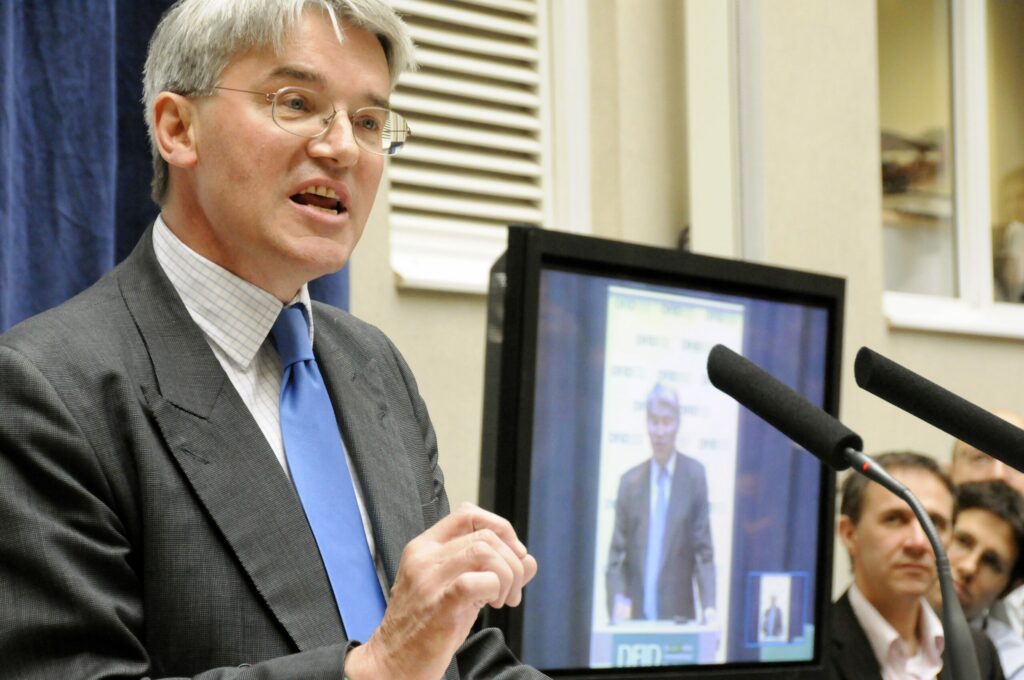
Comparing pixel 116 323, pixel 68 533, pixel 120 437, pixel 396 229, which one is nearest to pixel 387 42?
pixel 116 323

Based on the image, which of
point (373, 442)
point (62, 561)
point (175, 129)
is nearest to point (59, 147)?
point (175, 129)

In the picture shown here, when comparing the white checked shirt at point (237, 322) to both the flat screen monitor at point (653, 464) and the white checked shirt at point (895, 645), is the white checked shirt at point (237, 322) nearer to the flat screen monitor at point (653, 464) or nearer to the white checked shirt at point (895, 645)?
the flat screen monitor at point (653, 464)

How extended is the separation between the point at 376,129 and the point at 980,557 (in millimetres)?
2211

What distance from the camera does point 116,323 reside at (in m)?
1.55

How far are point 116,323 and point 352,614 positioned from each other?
1.38 feet

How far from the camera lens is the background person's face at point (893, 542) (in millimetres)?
2936

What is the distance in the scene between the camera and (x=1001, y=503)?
11.1 ft

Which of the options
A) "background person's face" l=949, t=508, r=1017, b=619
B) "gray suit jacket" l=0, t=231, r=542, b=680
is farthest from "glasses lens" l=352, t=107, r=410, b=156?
"background person's face" l=949, t=508, r=1017, b=619

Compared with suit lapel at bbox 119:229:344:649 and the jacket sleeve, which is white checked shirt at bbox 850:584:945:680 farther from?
the jacket sleeve

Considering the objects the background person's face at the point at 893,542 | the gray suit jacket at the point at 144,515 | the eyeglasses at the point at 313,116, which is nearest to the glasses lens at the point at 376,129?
the eyeglasses at the point at 313,116

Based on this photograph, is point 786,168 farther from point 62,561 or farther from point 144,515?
point 62,561

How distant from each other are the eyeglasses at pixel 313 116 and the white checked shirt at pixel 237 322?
194 millimetres

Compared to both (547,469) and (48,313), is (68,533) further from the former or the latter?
(547,469)

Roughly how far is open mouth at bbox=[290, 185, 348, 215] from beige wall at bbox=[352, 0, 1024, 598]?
1616 mm
